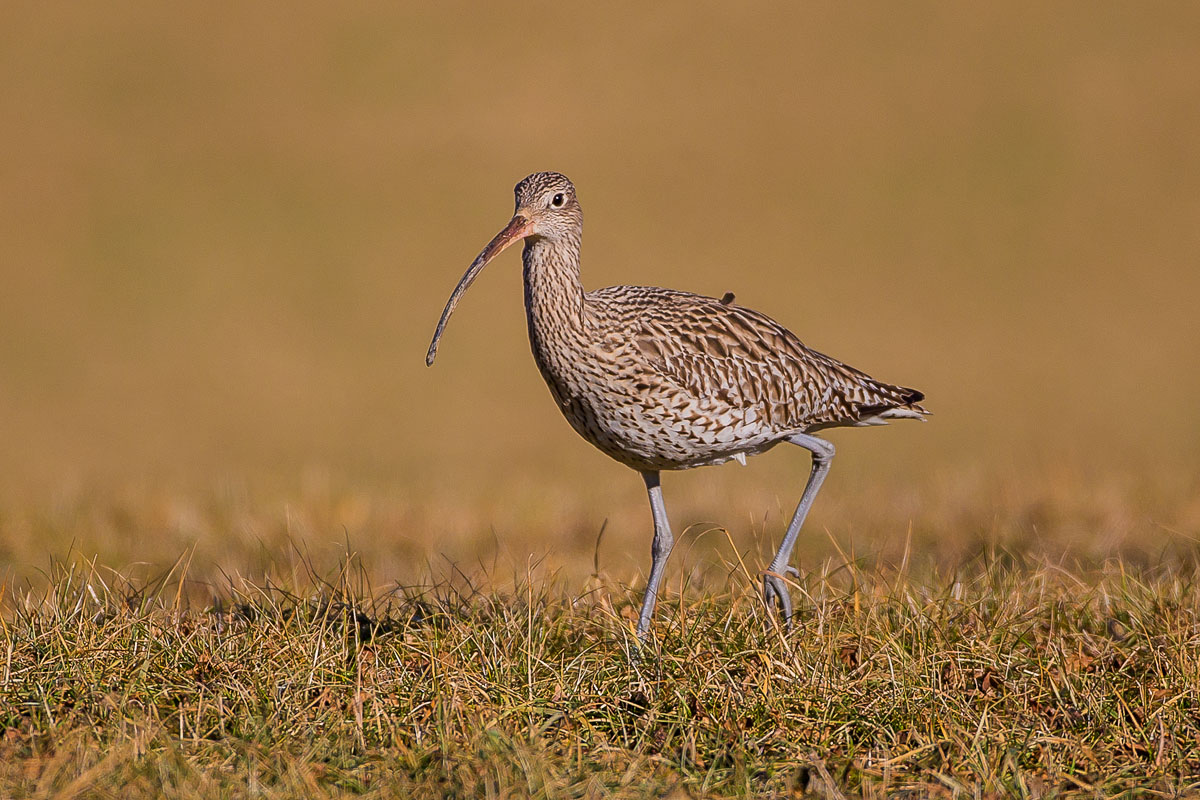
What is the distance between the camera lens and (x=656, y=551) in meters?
6.30

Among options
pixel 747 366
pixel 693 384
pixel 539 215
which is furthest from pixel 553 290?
pixel 747 366

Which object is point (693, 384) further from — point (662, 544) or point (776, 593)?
point (776, 593)

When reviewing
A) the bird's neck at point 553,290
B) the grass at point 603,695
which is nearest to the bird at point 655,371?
the bird's neck at point 553,290

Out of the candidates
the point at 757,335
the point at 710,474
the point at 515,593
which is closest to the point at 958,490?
the point at 710,474

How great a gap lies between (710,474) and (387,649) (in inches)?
254

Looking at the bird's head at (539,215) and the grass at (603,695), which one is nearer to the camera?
the grass at (603,695)

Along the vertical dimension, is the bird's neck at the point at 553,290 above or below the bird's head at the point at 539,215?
below

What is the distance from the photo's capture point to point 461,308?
2156 cm

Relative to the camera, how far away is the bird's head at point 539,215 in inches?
241

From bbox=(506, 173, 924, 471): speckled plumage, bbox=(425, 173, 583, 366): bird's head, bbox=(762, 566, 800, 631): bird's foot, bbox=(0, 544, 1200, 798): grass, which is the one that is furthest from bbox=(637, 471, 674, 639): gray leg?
bbox=(425, 173, 583, 366): bird's head

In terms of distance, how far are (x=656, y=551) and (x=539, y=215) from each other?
154cm

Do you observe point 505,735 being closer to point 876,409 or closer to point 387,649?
point 387,649

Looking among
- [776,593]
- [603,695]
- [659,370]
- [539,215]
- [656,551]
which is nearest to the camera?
[603,695]

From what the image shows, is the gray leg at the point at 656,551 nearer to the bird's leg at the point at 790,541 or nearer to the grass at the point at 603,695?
the grass at the point at 603,695
